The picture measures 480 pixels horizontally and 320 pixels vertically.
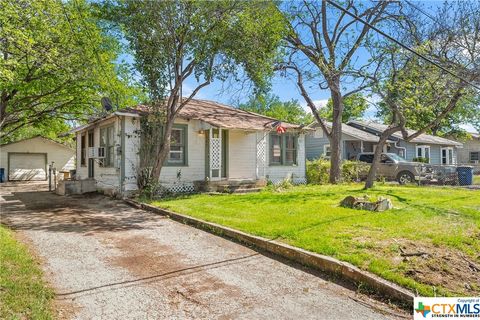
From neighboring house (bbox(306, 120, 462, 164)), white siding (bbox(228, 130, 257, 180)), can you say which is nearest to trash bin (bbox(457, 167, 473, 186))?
neighboring house (bbox(306, 120, 462, 164))

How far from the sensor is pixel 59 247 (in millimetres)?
5898

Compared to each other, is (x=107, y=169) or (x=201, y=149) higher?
(x=201, y=149)

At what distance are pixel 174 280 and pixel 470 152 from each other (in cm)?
4260

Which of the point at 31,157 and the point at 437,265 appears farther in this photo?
the point at 31,157

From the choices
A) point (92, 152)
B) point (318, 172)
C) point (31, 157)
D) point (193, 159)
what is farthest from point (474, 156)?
point (31, 157)

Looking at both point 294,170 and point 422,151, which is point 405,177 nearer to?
point 294,170

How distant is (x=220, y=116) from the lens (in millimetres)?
15367

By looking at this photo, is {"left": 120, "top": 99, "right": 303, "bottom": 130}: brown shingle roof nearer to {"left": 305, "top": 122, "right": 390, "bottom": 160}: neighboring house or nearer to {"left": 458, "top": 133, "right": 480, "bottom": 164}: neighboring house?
{"left": 305, "top": 122, "right": 390, "bottom": 160}: neighboring house

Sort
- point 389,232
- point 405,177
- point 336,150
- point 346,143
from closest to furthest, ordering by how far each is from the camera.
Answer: point 389,232 < point 336,150 < point 405,177 < point 346,143

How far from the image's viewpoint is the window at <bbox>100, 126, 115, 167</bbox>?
13.7m

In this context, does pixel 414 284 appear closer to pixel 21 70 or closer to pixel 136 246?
pixel 136 246

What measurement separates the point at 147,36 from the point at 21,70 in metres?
8.37

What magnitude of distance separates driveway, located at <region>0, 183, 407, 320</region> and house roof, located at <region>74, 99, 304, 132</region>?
22.7 ft

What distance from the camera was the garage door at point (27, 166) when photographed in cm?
2770
